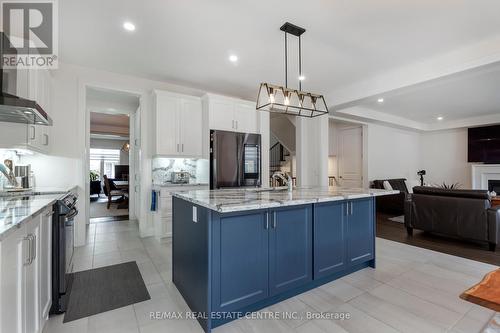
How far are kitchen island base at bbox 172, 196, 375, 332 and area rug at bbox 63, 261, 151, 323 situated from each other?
0.44 metres

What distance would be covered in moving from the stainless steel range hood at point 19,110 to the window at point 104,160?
9422mm

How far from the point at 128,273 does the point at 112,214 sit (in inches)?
161

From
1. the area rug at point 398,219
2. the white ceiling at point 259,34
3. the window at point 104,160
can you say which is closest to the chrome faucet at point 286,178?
the white ceiling at point 259,34

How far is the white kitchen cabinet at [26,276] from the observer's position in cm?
113

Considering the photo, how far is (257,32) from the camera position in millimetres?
2834

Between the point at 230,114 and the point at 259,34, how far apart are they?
1.90 metres

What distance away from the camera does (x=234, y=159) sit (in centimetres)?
454

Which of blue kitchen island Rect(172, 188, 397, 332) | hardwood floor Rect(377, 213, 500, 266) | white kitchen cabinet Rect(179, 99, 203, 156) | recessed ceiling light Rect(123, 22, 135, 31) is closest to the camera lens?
blue kitchen island Rect(172, 188, 397, 332)

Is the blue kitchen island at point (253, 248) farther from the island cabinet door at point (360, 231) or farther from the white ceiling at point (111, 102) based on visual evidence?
the white ceiling at point (111, 102)

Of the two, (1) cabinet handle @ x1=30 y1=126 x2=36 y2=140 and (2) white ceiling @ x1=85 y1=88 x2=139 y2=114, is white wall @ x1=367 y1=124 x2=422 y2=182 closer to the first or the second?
(2) white ceiling @ x1=85 y1=88 x2=139 y2=114

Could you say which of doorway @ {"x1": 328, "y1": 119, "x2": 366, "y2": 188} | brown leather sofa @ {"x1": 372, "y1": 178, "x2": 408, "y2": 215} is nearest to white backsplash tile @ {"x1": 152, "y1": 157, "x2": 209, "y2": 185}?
doorway @ {"x1": 328, "y1": 119, "x2": 366, "y2": 188}

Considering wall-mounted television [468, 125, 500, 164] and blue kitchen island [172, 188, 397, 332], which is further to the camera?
wall-mounted television [468, 125, 500, 164]

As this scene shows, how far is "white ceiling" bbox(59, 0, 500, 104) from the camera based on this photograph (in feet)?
7.84

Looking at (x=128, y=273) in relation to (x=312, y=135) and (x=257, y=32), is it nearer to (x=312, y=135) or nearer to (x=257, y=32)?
(x=257, y=32)
